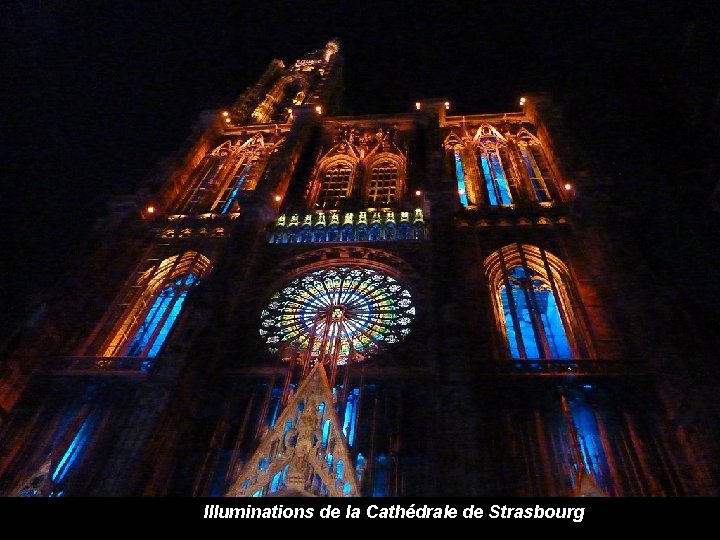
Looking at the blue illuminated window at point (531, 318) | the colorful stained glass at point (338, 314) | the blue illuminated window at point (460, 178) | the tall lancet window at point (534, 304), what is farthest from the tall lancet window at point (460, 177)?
the colorful stained glass at point (338, 314)

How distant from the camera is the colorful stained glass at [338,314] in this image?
58.4 feet

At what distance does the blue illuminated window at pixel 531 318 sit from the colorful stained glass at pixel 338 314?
10.9ft

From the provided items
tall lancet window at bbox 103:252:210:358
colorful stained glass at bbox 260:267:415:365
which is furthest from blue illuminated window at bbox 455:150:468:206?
tall lancet window at bbox 103:252:210:358

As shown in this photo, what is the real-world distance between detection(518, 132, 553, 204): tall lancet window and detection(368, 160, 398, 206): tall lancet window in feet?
20.3

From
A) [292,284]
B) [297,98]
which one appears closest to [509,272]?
[292,284]

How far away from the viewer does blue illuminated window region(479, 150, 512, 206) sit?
24.3 m

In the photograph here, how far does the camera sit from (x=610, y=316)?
1736 cm

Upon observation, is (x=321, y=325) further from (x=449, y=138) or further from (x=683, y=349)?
(x=449, y=138)

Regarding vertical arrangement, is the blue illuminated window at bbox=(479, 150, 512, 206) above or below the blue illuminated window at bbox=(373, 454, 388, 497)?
above

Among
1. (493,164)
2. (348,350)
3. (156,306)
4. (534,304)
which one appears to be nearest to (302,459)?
(348,350)

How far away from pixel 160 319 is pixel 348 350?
7.21 m

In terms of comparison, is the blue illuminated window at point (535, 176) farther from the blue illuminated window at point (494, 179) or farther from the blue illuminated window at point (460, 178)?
the blue illuminated window at point (460, 178)

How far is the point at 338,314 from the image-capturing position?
1908 cm

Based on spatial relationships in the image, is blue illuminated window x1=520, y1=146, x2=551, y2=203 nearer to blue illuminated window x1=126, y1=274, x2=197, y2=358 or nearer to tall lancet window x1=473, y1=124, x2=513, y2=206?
tall lancet window x1=473, y1=124, x2=513, y2=206
